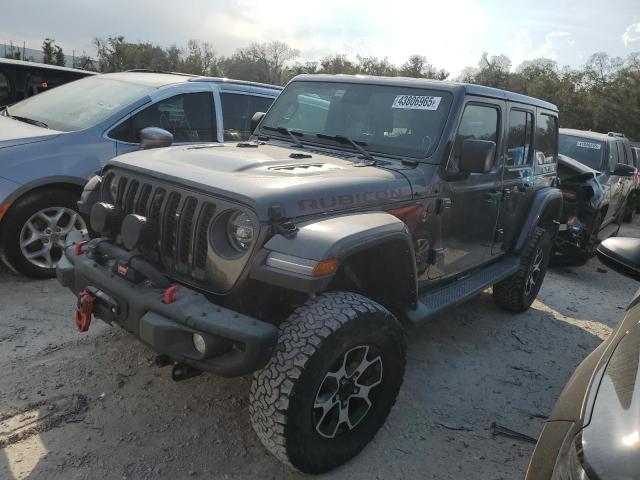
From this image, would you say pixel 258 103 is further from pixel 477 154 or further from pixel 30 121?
pixel 477 154

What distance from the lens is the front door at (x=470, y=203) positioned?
359 centimetres

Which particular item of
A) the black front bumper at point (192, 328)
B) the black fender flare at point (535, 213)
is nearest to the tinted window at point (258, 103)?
the black fender flare at point (535, 213)

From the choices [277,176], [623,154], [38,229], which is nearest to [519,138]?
[277,176]

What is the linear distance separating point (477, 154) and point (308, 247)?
1528 millimetres

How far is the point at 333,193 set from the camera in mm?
2771

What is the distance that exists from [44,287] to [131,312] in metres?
2.44

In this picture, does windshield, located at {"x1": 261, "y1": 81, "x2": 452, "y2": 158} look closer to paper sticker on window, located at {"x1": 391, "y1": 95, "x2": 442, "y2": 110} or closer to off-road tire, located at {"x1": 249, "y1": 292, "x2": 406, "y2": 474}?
paper sticker on window, located at {"x1": 391, "y1": 95, "x2": 442, "y2": 110}

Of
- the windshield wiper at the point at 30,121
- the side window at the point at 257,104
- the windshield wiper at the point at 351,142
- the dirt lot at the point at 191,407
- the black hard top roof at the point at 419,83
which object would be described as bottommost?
the dirt lot at the point at 191,407

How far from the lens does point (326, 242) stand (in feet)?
7.79

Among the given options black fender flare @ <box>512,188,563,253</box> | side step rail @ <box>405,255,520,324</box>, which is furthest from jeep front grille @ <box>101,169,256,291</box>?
black fender flare @ <box>512,188,563,253</box>

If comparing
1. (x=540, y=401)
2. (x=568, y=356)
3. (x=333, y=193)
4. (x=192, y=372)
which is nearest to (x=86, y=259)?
(x=192, y=372)

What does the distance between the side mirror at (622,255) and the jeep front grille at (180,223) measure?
69.4 inches

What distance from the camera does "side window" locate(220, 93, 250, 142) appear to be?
19.1 feet

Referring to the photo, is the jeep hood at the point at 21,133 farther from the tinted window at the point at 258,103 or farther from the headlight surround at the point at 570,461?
the headlight surround at the point at 570,461
